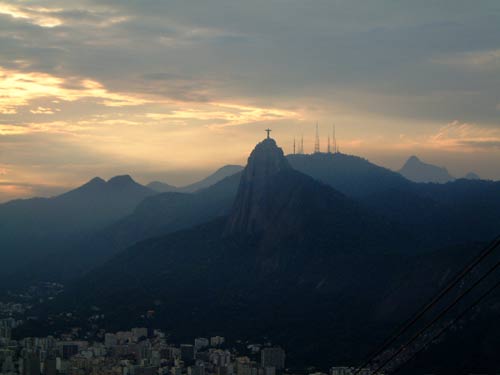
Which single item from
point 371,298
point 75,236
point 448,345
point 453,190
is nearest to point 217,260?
point 371,298

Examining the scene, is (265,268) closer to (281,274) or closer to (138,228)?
(281,274)

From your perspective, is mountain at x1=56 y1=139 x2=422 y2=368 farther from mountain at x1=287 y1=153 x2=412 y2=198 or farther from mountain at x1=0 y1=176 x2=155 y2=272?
mountain at x1=0 y1=176 x2=155 y2=272

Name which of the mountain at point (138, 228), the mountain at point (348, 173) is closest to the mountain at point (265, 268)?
the mountain at point (138, 228)

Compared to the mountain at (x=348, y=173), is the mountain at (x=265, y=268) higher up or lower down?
lower down

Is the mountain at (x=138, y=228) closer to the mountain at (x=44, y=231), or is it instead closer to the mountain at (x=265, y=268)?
the mountain at (x=44, y=231)

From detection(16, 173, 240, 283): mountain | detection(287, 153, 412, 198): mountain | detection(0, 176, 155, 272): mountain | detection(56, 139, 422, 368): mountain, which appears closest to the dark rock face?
detection(56, 139, 422, 368): mountain

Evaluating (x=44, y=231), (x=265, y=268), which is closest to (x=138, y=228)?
(x=44, y=231)
